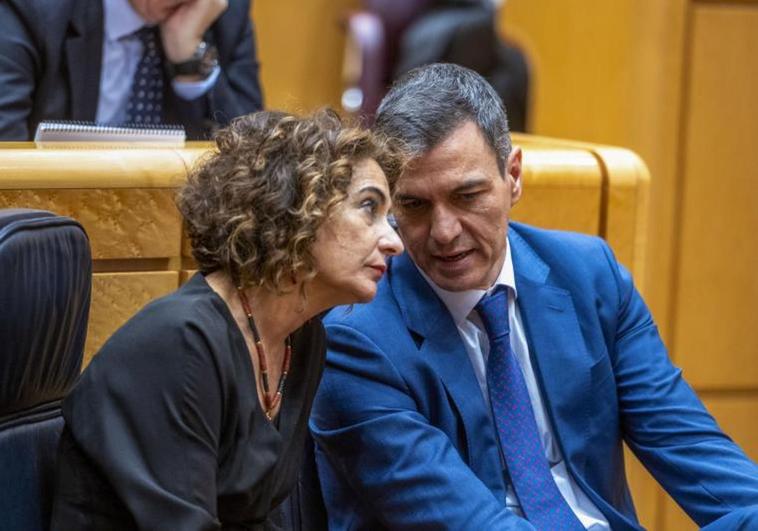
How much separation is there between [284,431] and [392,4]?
421cm

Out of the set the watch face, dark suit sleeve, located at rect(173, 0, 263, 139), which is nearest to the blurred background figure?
dark suit sleeve, located at rect(173, 0, 263, 139)

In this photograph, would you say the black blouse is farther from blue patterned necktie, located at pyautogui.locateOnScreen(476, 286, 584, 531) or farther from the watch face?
the watch face

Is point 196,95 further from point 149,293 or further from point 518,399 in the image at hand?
point 518,399

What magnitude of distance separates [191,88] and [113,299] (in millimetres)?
754

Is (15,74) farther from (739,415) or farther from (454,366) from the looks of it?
(739,415)

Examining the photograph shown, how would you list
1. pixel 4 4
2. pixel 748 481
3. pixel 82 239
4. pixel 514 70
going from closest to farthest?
pixel 82 239 < pixel 748 481 < pixel 4 4 < pixel 514 70

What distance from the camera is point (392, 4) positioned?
5.83 metres

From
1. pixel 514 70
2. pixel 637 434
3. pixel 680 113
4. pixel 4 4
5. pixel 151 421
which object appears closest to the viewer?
pixel 151 421

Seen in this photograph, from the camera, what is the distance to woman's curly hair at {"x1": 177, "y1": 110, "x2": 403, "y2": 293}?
67.5 inches

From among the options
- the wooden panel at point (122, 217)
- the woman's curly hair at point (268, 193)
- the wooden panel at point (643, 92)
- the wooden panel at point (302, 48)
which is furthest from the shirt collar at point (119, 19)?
the wooden panel at point (302, 48)

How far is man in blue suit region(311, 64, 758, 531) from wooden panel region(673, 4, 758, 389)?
1.75 m

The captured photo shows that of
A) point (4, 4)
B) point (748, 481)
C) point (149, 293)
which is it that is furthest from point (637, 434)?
point (4, 4)

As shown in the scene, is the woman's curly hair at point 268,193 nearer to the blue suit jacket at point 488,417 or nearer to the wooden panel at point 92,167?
the blue suit jacket at point 488,417

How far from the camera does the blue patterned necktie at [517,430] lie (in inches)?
81.6
